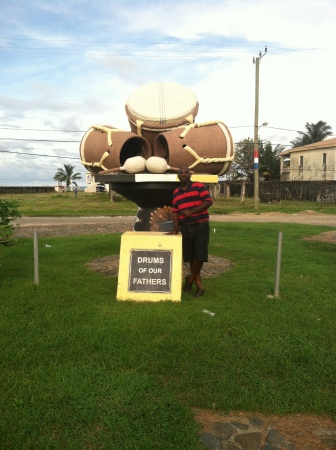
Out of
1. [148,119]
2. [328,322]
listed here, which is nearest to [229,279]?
[328,322]

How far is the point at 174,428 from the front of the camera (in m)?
2.50

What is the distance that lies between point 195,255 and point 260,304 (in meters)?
0.90

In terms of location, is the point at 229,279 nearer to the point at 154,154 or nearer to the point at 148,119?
the point at 154,154

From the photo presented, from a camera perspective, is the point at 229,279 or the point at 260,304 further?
the point at 229,279

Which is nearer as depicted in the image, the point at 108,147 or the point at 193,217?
the point at 193,217

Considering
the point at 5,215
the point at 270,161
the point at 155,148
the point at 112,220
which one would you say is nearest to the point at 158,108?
the point at 155,148

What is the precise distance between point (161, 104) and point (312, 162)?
35667 millimetres

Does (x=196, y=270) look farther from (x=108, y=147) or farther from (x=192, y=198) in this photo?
(x=108, y=147)

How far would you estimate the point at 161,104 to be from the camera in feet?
21.5

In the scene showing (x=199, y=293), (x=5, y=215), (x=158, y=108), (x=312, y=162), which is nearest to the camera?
(x=199, y=293)

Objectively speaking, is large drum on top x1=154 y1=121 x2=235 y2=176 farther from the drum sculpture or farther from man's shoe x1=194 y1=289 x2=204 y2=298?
man's shoe x1=194 y1=289 x2=204 y2=298

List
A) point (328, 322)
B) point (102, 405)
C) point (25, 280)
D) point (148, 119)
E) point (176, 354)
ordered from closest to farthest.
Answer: point (102, 405) < point (176, 354) < point (328, 322) < point (25, 280) < point (148, 119)

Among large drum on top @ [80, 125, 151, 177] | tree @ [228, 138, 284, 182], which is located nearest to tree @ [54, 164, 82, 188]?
tree @ [228, 138, 284, 182]

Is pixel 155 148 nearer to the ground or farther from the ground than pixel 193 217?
farther from the ground
